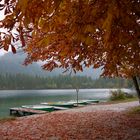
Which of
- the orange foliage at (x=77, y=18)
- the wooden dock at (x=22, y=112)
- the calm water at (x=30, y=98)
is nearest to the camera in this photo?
the orange foliage at (x=77, y=18)

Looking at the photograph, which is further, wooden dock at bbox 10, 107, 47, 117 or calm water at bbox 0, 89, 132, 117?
calm water at bbox 0, 89, 132, 117

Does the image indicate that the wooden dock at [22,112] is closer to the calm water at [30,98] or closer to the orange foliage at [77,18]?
the calm water at [30,98]

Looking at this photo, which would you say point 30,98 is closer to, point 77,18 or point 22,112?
point 22,112

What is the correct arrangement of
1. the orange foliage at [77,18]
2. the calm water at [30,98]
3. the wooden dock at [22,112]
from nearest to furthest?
the orange foliage at [77,18] → the wooden dock at [22,112] → the calm water at [30,98]

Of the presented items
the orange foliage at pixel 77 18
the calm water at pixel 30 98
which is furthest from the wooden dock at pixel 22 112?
the orange foliage at pixel 77 18

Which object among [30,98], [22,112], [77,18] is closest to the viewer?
[77,18]

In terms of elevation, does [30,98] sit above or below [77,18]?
below

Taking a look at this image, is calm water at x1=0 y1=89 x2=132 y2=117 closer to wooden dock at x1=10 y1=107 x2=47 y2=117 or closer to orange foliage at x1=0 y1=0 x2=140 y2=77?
wooden dock at x1=10 y1=107 x2=47 y2=117

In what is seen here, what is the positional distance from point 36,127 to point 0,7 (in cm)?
1018

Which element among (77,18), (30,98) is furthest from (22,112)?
(30,98)

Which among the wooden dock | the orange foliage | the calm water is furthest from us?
the calm water

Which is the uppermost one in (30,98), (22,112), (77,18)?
(77,18)

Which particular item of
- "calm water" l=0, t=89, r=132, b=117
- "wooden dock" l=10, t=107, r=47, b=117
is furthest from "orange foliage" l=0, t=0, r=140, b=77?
"calm water" l=0, t=89, r=132, b=117

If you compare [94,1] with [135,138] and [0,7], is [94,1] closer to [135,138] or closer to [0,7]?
[0,7]
